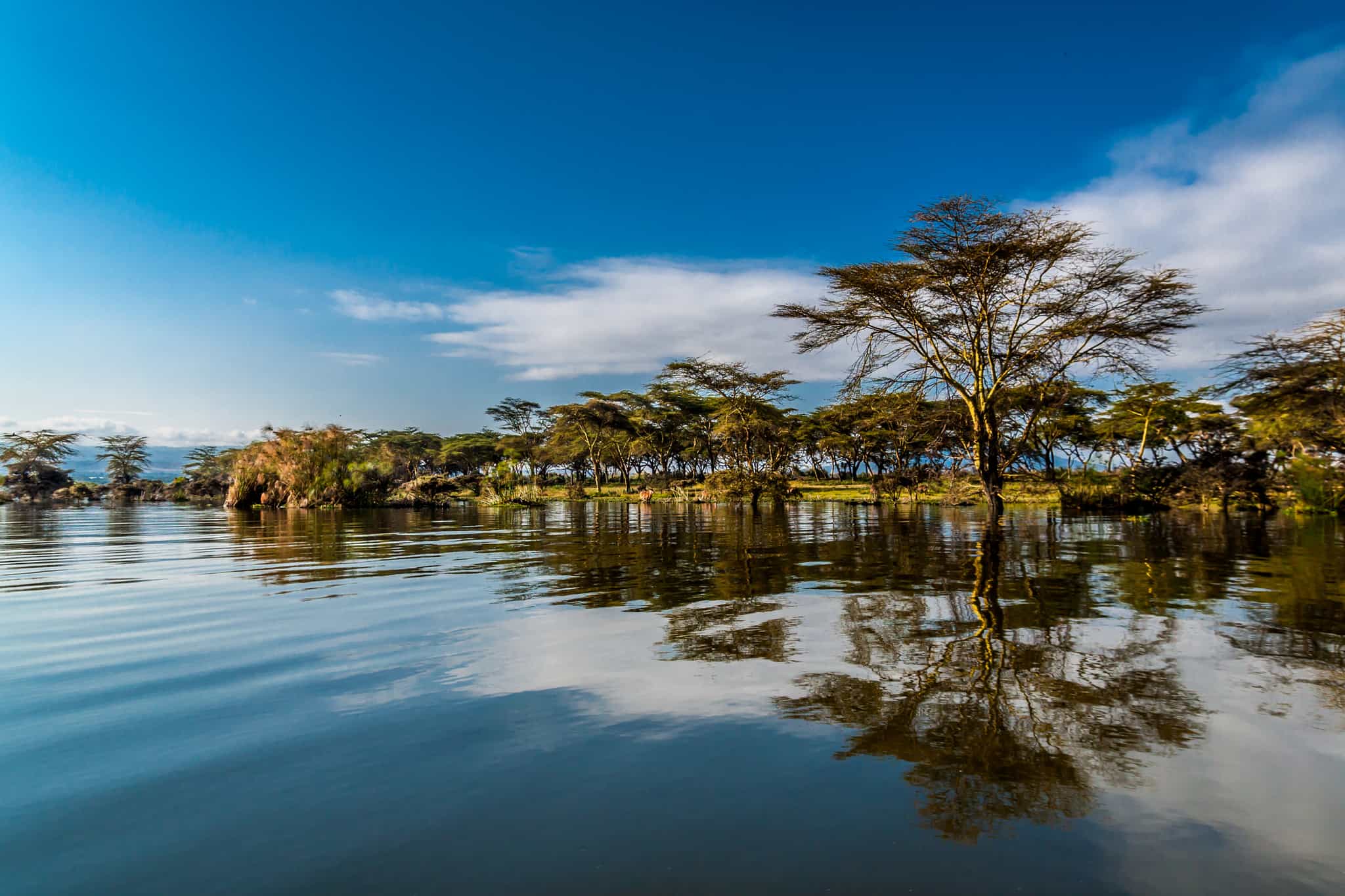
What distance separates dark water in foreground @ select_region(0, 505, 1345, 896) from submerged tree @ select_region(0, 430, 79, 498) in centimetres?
7853

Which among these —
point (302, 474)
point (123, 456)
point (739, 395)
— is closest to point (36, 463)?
point (123, 456)

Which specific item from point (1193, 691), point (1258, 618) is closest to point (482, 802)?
point (1193, 691)

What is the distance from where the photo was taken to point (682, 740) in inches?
121

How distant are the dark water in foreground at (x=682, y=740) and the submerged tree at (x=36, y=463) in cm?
7853

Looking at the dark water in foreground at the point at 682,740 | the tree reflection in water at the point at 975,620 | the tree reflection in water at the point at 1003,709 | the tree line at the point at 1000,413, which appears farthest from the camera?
the tree line at the point at 1000,413

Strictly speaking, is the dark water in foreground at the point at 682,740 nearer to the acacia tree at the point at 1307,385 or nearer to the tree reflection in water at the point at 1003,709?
the tree reflection in water at the point at 1003,709

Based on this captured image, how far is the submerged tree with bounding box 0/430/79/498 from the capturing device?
63.0 m

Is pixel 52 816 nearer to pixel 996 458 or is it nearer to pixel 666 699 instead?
pixel 666 699

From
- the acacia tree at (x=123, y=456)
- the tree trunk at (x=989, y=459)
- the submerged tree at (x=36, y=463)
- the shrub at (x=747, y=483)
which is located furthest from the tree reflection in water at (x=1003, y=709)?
the acacia tree at (x=123, y=456)

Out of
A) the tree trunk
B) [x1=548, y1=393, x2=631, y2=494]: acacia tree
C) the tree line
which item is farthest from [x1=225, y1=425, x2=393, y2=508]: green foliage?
the tree trunk

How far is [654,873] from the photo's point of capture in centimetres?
198

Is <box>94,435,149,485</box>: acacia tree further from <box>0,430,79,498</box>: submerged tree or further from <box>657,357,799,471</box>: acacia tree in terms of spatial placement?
<box>657,357,799,471</box>: acacia tree

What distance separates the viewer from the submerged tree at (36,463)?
6297 cm

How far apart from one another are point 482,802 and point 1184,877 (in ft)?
7.53
